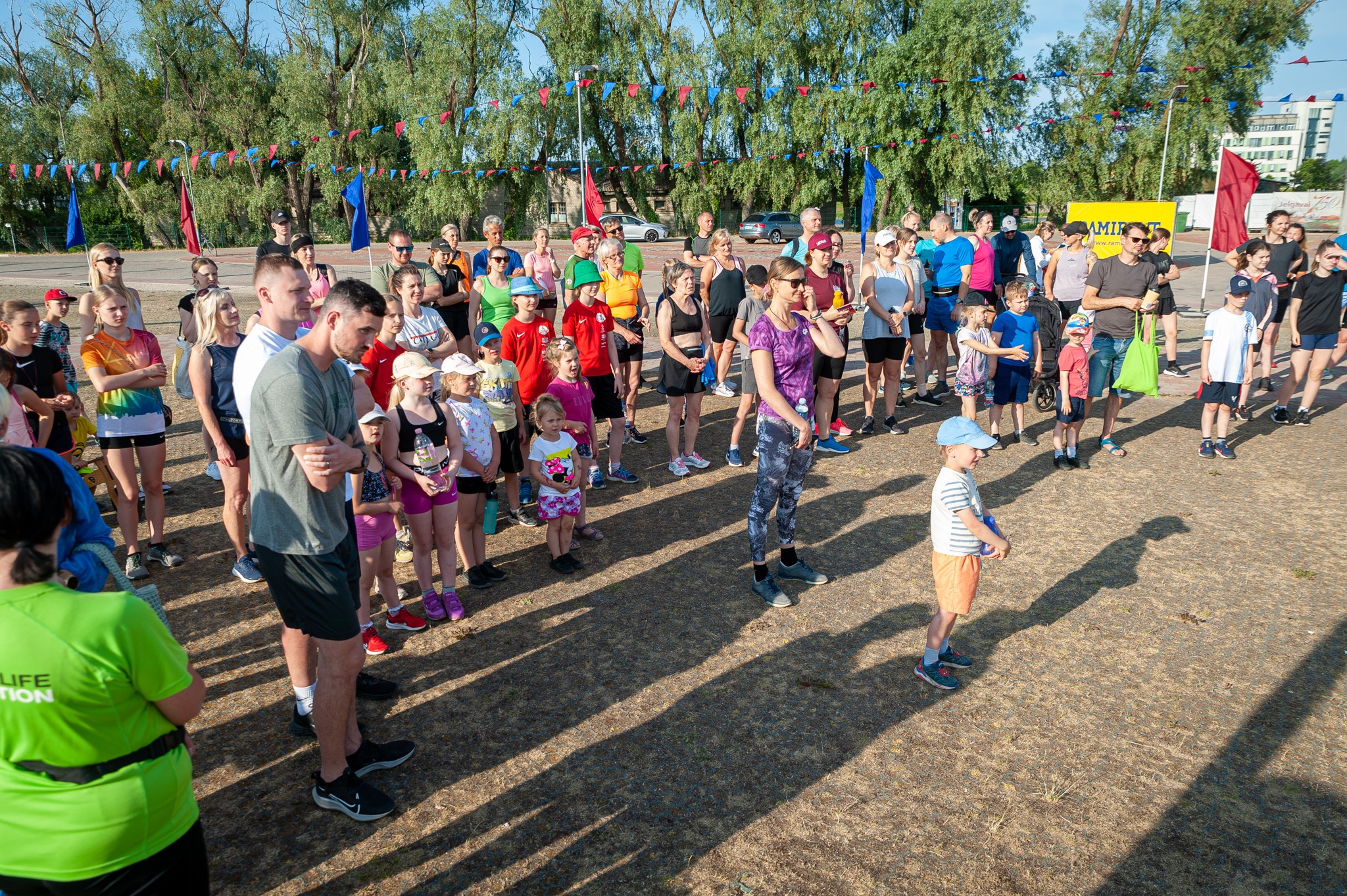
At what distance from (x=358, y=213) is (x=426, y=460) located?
9166mm

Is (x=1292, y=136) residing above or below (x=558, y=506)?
above

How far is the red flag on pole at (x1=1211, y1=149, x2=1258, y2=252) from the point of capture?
39.3 feet

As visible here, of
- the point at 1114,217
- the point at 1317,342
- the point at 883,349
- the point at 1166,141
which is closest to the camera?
the point at 883,349

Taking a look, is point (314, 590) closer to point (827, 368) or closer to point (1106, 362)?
point (827, 368)

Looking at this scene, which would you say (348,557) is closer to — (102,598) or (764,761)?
(102,598)

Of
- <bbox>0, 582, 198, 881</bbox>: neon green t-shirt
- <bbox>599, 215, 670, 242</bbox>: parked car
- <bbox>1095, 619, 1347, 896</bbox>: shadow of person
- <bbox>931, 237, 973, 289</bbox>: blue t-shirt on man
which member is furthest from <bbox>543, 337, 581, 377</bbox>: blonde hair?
<bbox>599, 215, 670, 242</bbox>: parked car

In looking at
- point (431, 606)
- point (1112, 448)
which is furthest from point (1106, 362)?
point (431, 606)

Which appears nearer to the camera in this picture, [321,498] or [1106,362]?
[321,498]

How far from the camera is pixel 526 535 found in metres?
6.14

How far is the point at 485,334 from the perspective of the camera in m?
6.02

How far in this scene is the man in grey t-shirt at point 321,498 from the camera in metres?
2.90

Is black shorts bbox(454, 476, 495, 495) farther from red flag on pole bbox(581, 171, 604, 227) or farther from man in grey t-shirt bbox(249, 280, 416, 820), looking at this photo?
red flag on pole bbox(581, 171, 604, 227)

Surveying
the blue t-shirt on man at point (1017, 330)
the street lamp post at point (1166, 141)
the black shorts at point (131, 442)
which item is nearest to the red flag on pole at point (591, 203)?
the blue t-shirt on man at point (1017, 330)

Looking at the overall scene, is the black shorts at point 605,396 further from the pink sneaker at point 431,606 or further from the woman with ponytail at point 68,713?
the woman with ponytail at point 68,713
